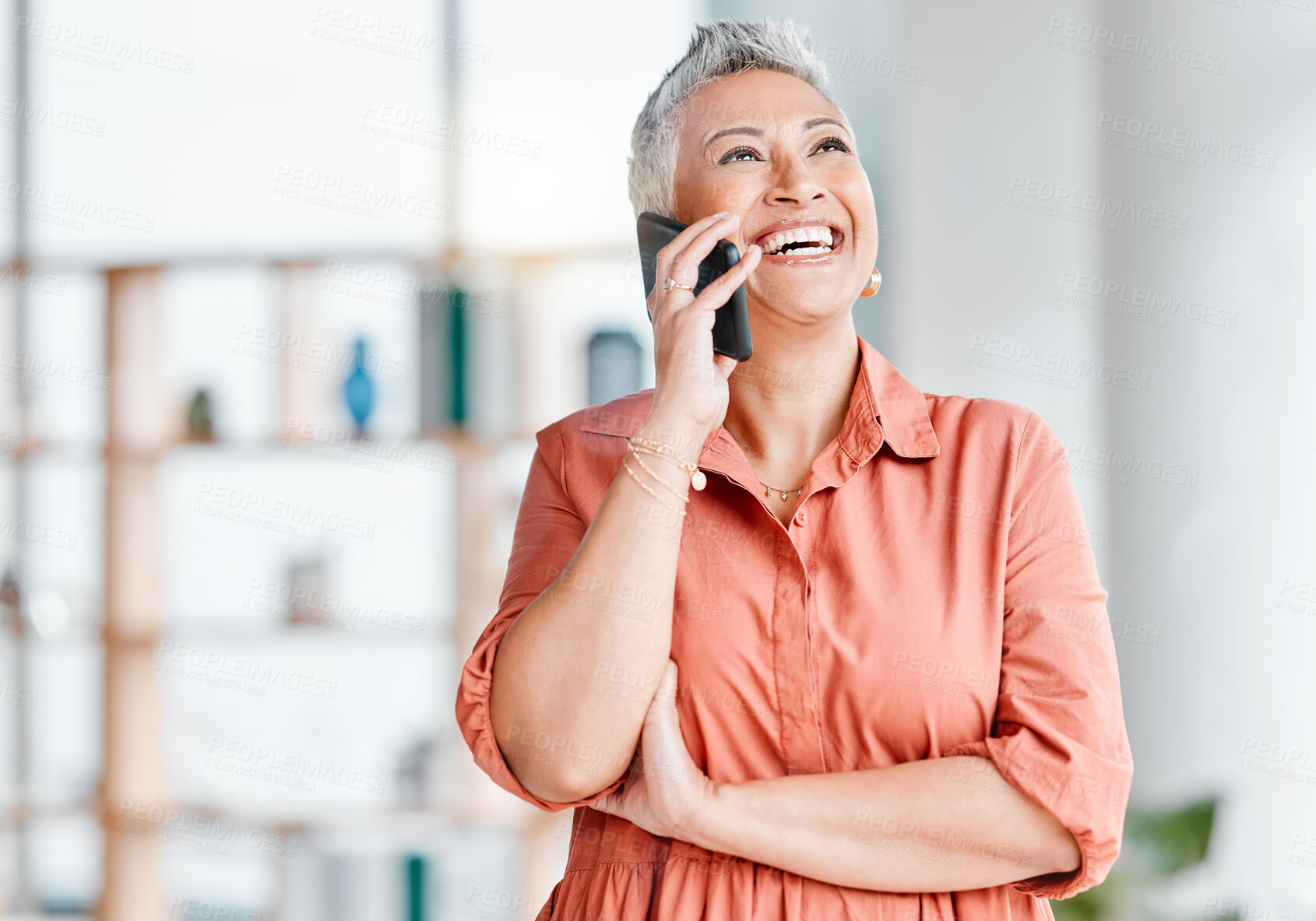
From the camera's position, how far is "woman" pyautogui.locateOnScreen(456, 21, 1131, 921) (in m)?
1.00

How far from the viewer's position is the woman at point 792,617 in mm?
1002

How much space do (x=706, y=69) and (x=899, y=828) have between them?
0.84 metres

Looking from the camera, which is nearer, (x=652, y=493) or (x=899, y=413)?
(x=652, y=493)

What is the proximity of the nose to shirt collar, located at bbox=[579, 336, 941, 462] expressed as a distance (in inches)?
7.9

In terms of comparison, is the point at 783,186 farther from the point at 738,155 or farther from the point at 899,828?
the point at 899,828

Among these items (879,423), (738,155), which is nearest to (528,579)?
(879,423)

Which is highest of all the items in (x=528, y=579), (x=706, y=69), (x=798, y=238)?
(x=706, y=69)

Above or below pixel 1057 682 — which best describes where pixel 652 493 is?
above

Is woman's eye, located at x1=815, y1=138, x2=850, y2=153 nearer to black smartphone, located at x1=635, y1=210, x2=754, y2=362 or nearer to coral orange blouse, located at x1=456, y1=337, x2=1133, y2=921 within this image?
black smartphone, located at x1=635, y1=210, x2=754, y2=362

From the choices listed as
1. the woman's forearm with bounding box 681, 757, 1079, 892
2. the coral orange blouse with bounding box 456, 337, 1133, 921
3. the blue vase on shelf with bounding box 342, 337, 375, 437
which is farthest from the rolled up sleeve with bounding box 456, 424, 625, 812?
the blue vase on shelf with bounding box 342, 337, 375, 437

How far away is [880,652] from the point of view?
3.41 feet

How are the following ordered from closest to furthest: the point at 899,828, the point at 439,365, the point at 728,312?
the point at 899,828 → the point at 728,312 → the point at 439,365

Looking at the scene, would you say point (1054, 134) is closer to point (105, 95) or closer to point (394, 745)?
point (394, 745)

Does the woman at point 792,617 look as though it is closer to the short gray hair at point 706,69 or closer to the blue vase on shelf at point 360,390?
the short gray hair at point 706,69
